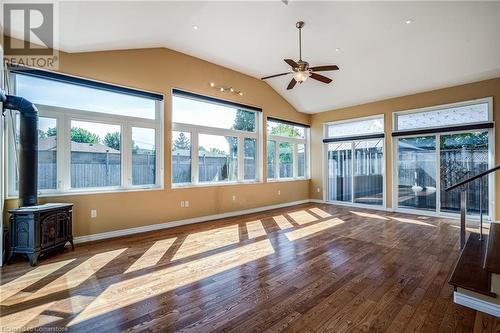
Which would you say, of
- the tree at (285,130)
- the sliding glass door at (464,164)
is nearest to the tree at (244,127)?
the tree at (285,130)

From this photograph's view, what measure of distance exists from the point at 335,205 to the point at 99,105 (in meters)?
6.70

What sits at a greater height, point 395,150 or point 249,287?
point 395,150

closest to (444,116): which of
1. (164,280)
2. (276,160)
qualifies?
(276,160)

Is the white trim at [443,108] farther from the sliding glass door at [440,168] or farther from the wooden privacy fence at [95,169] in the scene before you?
the wooden privacy fence at [95,169]

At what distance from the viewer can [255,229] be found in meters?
4.78

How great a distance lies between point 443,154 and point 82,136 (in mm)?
7744

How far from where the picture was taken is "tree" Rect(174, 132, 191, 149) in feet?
17.0

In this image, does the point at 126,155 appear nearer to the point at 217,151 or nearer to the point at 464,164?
the point at 217,151

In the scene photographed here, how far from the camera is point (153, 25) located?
3891 millimetres

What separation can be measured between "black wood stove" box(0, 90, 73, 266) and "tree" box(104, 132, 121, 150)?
1.07 m

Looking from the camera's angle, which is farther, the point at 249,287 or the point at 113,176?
the point at 113,176

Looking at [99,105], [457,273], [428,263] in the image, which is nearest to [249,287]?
[457,273]

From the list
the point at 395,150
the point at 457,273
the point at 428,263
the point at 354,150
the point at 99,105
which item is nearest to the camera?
the point at 457,273

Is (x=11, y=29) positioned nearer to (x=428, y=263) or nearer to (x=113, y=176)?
(x=113, y=176)
